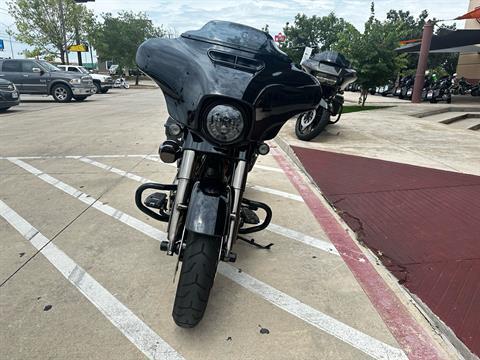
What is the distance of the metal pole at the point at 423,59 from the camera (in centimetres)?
1766

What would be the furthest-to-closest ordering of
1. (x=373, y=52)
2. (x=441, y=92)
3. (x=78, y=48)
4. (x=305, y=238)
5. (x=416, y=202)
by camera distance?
(x=78, y=48), (x=441, y=92), (x=373, y=52), (x=416, y=202), (x=305, y=238)

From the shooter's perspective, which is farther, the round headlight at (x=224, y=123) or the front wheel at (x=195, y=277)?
the front wheel at (x=195, y=277)

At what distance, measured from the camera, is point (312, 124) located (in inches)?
328

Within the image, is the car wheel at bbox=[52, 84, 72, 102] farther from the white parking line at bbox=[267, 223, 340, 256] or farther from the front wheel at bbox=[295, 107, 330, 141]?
the white parking line at bbox=[267, 223, 340, 256]

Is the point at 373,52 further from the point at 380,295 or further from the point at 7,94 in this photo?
the point at 7,94

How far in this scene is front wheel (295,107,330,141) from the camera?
319 inches

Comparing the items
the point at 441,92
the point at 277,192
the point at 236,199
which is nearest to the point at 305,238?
the point at 277,192

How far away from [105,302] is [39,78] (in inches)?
684

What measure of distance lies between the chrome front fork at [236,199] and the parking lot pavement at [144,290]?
545 millimetres

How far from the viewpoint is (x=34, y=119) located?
11594 mm

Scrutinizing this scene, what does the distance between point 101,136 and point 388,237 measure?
716cm

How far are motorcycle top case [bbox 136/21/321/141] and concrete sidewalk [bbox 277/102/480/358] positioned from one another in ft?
5.62

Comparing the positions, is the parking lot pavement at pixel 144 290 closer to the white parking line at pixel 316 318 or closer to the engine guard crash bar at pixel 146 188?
the white parking line at pixel 316 318

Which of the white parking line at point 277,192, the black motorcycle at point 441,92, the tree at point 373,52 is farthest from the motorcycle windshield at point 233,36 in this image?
the black motorcycle at point 441,92
